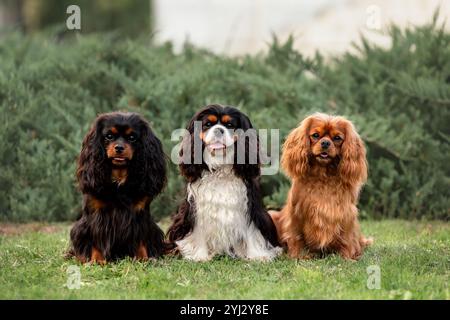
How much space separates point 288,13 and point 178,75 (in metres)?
9.47

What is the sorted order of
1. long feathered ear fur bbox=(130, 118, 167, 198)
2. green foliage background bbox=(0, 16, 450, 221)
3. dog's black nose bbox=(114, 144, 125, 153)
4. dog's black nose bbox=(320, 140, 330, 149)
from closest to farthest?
dog's black nose bbox=(114, 144, 125, 153)
long feathered ear fur bbox=(130, 118, 167, 198)
dog's black nose bbox=(320, 140, 330, 149)
green foliage background bbox=(0, 16, 450, 221)

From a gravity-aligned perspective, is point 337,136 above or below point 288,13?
below

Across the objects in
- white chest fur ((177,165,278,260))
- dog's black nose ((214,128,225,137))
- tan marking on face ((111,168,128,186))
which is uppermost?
dog's black nose ((214,128,225,137))

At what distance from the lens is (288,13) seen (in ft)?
67.4

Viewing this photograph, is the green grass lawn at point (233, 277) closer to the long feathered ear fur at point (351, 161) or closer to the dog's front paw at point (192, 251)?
the dog's front paw at point (192, 251)

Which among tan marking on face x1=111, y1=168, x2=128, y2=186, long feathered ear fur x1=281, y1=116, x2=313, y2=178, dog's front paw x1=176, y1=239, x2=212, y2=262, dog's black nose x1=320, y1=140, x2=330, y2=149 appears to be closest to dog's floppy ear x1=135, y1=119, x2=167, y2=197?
tan marking on face x1=111, y1=168, x2=128, y2=186

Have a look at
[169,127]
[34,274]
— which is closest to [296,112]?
[169,127]

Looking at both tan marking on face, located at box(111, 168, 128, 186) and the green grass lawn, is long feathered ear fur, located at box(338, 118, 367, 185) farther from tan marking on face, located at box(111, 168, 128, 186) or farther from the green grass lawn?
tan marking on face, located at box(111, 168, 128, 186)

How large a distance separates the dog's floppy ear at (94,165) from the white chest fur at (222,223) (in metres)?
0.89

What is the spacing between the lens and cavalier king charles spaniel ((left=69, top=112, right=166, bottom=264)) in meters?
6.76

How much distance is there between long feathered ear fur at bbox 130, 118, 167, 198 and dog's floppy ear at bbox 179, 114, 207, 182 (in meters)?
0.23
